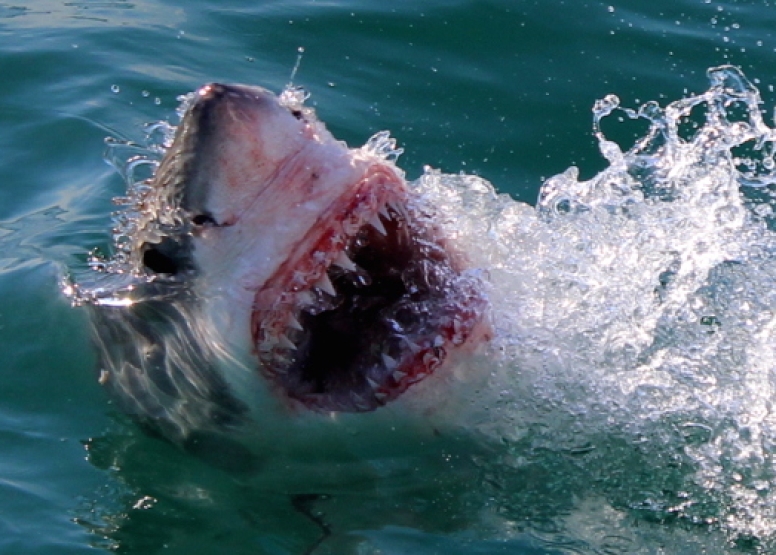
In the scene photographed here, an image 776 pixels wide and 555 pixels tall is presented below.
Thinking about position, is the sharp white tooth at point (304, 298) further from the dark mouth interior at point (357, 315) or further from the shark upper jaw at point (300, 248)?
the dark mouth interior at point (357, 315)

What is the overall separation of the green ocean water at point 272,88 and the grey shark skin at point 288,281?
0.93ft

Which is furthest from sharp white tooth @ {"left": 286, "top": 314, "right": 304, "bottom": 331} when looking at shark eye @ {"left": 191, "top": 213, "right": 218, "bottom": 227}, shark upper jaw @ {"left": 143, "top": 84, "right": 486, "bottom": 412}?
shark eye @ {"left": 191, "top": 213, "right": 218, "bottom": 227}

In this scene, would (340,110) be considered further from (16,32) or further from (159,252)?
(159,252)

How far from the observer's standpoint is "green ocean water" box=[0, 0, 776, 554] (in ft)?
Answer: 9.72

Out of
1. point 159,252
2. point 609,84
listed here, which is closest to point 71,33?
point 609,84

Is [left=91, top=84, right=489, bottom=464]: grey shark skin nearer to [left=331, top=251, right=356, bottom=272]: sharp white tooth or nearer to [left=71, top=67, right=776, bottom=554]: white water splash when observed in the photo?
[left=331, top=251, right=356, bottom=272]: sharp white tooth

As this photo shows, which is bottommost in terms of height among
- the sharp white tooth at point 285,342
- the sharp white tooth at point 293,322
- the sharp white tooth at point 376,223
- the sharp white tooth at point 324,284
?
the sharp white tooth at point 285,342

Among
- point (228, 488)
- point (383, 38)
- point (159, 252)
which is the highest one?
point (383, 38)

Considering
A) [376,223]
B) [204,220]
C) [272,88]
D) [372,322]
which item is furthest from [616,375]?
[272,88]

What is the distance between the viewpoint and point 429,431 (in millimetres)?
2869

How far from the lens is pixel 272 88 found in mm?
5883

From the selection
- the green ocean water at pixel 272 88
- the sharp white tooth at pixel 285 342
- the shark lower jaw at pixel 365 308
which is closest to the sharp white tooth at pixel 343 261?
the shark lower jaw at pixel 365 308

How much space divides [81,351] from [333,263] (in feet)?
4.08

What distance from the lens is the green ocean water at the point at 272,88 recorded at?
117 inches
